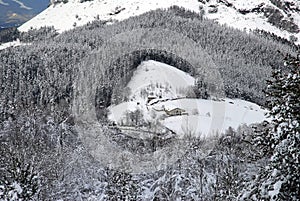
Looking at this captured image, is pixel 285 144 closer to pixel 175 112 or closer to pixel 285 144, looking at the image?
pixel 285 144

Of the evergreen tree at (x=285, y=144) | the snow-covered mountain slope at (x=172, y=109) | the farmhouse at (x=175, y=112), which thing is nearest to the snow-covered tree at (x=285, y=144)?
the evergreen tree at (x=285, y=144)

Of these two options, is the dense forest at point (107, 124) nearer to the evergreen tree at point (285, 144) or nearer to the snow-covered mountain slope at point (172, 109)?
the evergreen tree at point (285, 144)

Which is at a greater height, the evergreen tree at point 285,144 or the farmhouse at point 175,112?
the evergreen tree at point 285,144

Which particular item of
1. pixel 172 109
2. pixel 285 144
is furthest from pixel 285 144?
pixel 172 109

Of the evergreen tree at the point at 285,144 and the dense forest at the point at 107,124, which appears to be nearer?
the evergreen tree at the point at 285,144

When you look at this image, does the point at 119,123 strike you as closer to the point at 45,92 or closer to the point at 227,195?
the point at 45,92

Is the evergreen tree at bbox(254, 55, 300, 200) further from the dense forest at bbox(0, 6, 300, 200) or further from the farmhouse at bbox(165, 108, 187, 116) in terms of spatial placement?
the farmhouse at bbox(165, 108, 187, 116)
